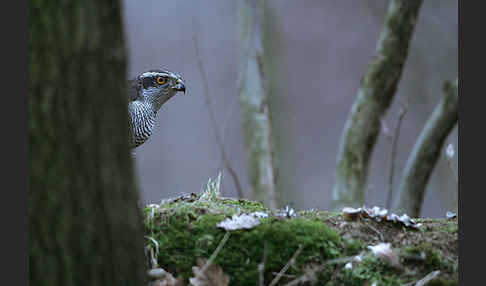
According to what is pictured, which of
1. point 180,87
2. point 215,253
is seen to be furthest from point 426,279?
point 180,87

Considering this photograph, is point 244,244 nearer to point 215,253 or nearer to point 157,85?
point 215,253

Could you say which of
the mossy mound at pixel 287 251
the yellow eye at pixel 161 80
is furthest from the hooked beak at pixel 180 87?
Answer: the mossy mound at pixel 287 251

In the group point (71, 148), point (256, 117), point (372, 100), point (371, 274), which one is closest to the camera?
point (71, 148)

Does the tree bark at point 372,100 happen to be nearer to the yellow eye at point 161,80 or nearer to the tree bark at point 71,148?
the yellow eye at point 161,80

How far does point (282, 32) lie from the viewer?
9.66 m

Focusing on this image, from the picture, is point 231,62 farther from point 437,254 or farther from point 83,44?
point 83,44

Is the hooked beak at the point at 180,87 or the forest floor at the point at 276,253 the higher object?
the hooked beak at the point at 180,87

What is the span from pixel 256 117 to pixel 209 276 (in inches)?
192

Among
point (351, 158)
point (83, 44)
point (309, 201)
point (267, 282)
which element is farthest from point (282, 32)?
point (83, 44)

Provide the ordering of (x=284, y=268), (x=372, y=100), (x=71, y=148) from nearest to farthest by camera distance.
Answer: (x=71, y=148) < (x=284, y=268) < (x=372, y=100)

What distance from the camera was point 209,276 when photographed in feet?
6.93

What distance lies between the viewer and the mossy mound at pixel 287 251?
2.16 m

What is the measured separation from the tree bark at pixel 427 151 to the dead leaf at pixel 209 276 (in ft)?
13.2

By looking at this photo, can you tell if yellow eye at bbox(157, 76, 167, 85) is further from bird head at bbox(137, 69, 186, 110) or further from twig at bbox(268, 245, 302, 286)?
twig at bbox(268, 245, 302, 286)
